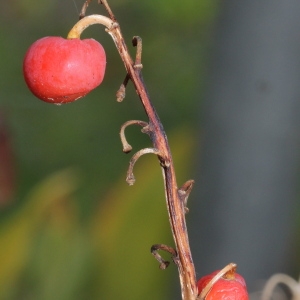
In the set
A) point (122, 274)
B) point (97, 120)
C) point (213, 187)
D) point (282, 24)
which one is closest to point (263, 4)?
point (282, 24)

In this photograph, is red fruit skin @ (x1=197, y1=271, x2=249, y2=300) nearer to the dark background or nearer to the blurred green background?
the dark background

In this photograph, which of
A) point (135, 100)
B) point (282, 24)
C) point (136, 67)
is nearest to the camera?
point (136, 67)

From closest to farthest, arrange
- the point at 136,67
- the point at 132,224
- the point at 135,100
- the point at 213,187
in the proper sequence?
the point at 136,67 < the point at 213,187 < the point at 132,224 < the point at 135,100

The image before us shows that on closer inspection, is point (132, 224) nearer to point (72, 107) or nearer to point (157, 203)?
point (157, 203)

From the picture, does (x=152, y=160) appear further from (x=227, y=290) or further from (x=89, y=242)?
(x=227, y=290)

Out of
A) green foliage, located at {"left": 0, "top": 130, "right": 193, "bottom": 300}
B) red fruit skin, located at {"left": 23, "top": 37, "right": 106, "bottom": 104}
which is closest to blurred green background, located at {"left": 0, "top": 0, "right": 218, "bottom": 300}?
green foliage, located at {"left": 0, "top": 130, "right": 193, "bottom": 300}

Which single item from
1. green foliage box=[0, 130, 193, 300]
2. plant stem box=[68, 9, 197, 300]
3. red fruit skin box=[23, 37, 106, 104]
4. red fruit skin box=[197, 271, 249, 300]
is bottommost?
green foliage box=[0, 130, 193, 300]

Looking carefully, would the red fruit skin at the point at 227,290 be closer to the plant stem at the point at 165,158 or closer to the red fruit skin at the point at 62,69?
the plant stem at the point at 165,158
